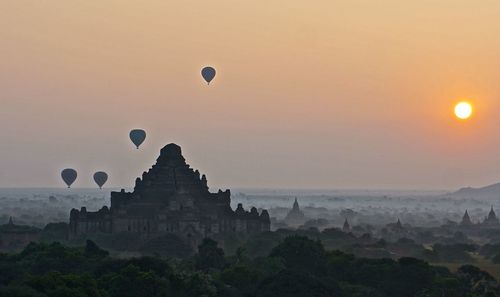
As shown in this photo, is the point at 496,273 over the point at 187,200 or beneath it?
beneath

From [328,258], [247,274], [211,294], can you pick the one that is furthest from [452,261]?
[211,294]

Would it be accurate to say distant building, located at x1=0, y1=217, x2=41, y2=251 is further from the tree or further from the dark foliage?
the tree

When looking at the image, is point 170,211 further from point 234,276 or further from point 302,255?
point 234,276

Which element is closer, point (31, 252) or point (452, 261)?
point (31, 252)

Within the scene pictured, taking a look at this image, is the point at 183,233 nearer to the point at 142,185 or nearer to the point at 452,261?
the point at 142,185

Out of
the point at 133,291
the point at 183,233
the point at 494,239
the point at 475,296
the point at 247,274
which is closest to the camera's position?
the point at 133,291

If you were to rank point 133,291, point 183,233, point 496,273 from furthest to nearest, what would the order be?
point 183,233 < point 496,273 < point 133,291

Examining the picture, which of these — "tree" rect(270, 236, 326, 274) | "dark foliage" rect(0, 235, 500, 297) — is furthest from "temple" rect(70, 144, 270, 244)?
"tree" rect(270, 236, 326, 274)
